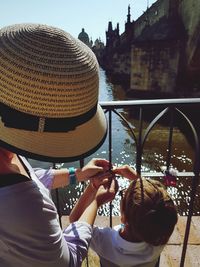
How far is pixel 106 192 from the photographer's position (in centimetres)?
182

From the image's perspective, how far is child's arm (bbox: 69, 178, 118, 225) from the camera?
1706 millimetres

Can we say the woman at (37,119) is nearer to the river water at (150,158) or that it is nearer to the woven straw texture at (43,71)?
the woven straw texture at (43,71)

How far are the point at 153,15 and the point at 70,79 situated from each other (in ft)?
105

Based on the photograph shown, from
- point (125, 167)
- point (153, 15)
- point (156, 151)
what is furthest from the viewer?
point (153, 15)

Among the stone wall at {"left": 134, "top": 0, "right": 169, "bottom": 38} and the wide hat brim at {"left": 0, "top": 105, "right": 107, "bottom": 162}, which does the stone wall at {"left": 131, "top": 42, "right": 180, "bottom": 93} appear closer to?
the stone wall at {"left": 134, "top": 0, "right": 169, "bottom": 38}

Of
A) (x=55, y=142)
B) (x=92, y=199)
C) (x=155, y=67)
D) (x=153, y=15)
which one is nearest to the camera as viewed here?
(x=55, y=142)

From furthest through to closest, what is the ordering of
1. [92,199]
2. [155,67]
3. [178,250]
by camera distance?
[155,67]
[178,250]
[92,199]

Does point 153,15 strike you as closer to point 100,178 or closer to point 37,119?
point 100,178

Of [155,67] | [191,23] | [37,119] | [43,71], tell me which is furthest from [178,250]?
[191,23]

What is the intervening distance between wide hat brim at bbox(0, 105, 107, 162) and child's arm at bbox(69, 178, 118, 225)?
0.55m

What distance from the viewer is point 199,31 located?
18188 millimetres

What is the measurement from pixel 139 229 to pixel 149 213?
117 millimetres

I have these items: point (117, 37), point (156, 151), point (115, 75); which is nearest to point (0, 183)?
point (156, 151)

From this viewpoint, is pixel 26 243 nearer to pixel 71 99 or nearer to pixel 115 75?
pixel 71 99
